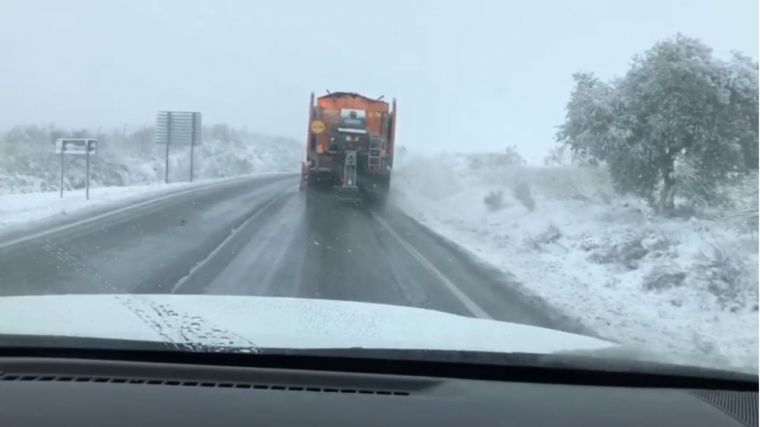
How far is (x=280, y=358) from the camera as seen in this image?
4.19 metres

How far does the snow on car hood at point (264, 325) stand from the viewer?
14.6ft

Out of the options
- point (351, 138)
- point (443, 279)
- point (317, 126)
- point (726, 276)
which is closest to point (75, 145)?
point (317, 126)

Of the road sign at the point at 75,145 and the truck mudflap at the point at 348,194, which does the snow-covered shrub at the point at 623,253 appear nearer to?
the truck mudflap at the point at 348,194

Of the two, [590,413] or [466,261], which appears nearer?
[590,413]

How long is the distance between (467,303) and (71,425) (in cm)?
612

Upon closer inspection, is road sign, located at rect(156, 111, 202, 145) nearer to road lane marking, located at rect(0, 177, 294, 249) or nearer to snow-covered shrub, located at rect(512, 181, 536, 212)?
road lane marking, located at rect(0, 177, 294, 249)

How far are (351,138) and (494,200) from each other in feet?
13.6

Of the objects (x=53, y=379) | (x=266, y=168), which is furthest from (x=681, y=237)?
(x=266, y=168)

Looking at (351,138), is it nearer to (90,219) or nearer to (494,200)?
(494,200)

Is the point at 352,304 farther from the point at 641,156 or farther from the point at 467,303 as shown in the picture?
the point at 641,156

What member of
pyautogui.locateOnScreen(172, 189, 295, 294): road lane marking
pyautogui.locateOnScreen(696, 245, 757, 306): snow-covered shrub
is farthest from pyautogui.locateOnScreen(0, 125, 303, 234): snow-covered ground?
pyautogui.locateOnScreen(696, 245, 757, 306): snow-covered shrub

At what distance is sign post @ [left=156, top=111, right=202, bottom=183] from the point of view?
954 inches

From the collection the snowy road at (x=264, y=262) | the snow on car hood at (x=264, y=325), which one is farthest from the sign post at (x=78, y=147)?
the snow on car hood at (x=264, y=325)

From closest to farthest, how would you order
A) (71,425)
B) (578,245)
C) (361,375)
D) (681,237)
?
(71,425), (361,375), (681,237), (578,245)
